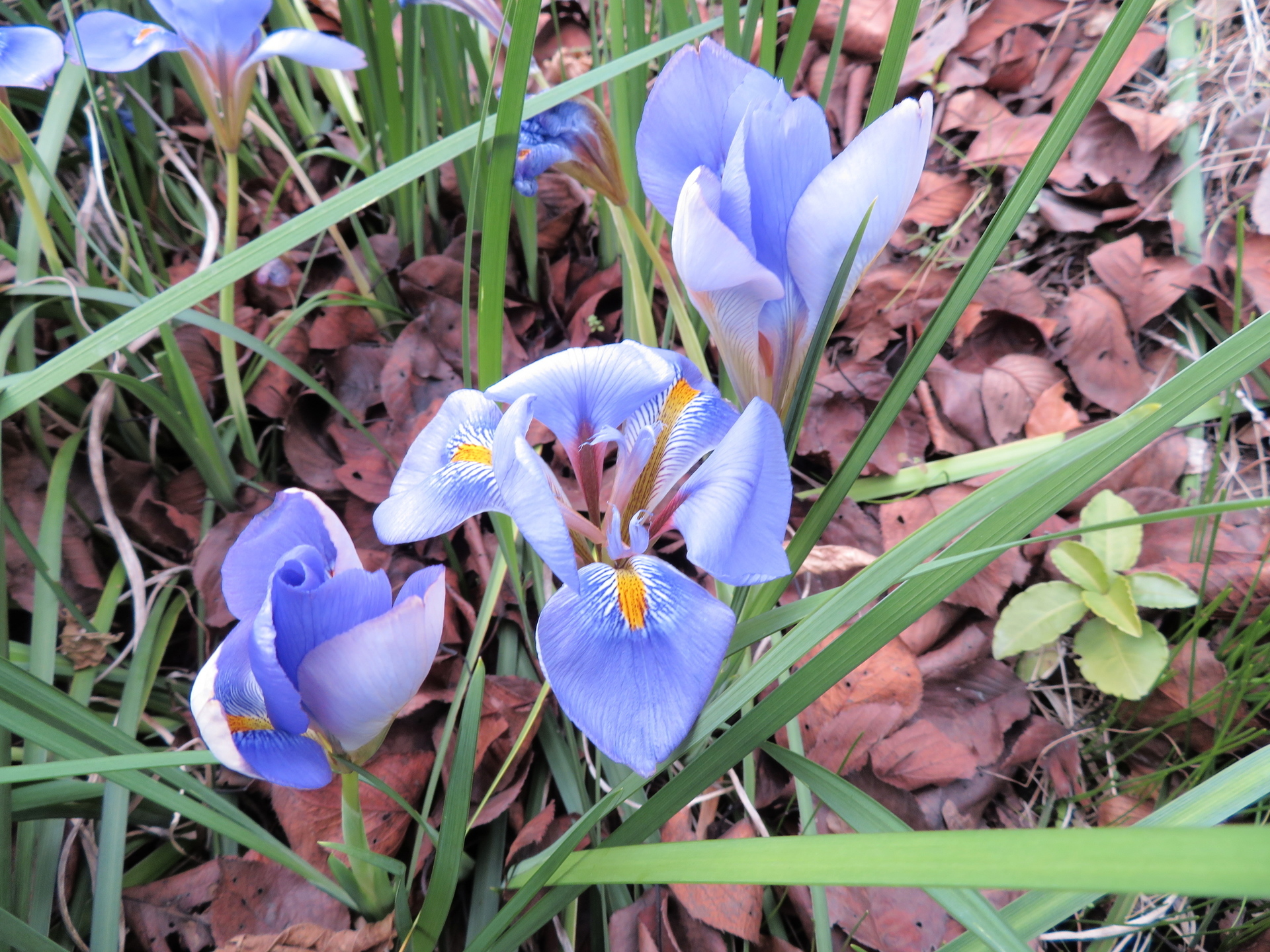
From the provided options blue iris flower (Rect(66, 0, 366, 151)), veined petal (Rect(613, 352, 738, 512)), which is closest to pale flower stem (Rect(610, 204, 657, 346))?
veined petal (Rect(613, 352, 738, 512))

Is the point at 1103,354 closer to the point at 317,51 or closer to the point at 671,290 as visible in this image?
the point at 671,290

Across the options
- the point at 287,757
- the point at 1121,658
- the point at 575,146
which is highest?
the point at 575,146

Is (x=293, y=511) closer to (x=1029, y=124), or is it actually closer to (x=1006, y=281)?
(x=1006, y=281)

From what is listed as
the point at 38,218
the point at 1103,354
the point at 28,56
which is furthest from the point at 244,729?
the point at 1103,354

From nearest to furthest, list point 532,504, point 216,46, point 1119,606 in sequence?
point 532,504 < point 1119,606 < point 216,46

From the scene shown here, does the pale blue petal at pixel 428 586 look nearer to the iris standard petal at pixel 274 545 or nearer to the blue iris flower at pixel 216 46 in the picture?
the iris standard petal at pixel 274 545

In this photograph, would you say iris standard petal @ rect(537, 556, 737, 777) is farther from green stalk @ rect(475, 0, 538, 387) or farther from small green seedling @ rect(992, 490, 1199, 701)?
small green seedling @ rect(992, 490, 1199, 701)
